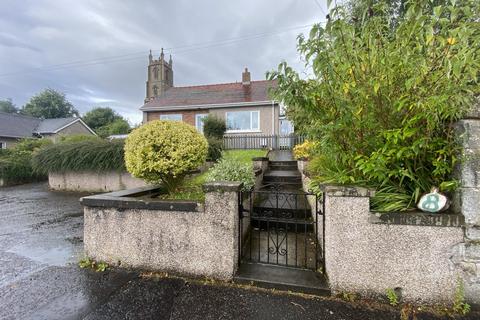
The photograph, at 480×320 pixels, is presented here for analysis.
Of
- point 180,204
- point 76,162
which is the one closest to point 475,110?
point 180,204

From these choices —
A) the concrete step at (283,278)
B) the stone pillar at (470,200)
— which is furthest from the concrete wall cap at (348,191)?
the concrete step at (283,278)

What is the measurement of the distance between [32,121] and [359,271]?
123ft

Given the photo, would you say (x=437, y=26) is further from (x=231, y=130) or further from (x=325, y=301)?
(x=231, y=130)

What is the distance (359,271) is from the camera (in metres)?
2.43

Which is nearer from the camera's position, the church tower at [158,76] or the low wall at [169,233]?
the low wall at [169,233]

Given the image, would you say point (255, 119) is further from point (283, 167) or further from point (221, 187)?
point (221, 187)

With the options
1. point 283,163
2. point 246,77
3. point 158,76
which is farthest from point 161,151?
point 158,76

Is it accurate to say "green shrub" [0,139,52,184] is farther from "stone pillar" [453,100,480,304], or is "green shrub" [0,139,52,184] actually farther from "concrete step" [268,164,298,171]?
"stone pillar" [453,100,480,304]

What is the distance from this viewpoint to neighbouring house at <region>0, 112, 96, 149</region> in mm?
22320

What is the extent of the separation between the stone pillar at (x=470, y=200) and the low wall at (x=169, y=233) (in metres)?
2.42

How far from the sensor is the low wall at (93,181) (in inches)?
374

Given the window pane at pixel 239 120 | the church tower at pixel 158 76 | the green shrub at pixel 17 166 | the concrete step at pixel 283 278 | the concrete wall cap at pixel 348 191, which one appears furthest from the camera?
the church tower at pixel 158 76

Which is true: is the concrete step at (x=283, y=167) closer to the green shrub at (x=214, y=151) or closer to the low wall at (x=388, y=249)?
the green shrub at (x=214, y=151)

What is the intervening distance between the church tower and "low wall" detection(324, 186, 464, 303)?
37.6 meters
